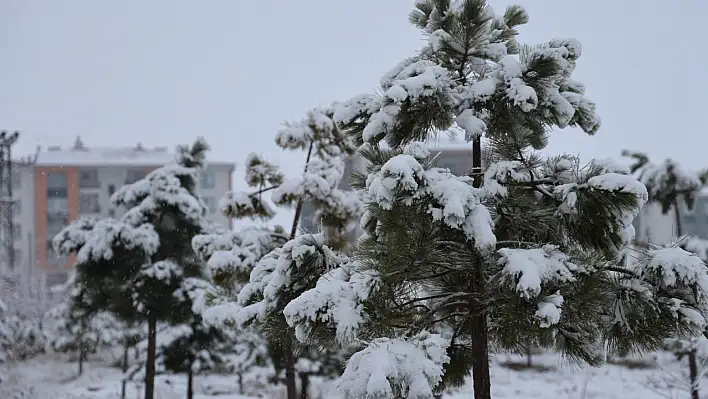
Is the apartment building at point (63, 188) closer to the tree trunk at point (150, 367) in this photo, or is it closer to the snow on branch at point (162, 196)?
the snow on branch at point (162, 196)

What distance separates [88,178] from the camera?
46.0 metres

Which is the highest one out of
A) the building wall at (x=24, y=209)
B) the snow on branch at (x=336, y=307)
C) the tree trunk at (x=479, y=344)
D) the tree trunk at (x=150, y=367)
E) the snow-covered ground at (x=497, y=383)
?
the building wall at (x=24, y=209)

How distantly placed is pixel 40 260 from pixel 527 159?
4637cm

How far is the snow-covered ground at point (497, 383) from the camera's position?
15.5 m

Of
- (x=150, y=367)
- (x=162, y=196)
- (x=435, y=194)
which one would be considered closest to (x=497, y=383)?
(x=150, y=367)

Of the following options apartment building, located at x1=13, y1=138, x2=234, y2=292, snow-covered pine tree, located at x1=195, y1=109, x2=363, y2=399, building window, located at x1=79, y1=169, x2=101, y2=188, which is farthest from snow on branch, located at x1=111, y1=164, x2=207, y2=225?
building window, located at x1=79, y1=169, x2=101, y2=188

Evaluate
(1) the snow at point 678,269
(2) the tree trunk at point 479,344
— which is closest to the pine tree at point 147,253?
(2) the tree trunk at point 479,344

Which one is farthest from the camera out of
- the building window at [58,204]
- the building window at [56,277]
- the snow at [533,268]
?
the building window at [58,204]

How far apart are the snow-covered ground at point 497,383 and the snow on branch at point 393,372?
10.9 metres

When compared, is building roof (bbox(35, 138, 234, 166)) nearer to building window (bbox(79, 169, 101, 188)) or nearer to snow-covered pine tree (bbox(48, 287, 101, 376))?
building window (bbox(79, 169, 101, 188))

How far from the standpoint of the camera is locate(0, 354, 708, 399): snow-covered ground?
51.0 ft

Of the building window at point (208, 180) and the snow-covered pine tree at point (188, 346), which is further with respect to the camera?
the building window at point (208, 180)

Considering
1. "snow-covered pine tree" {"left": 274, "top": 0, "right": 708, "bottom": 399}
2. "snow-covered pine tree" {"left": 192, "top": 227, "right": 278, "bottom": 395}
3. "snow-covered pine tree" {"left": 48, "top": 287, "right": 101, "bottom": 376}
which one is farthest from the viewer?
Answer: "snow-covered pine tree" {"left": 48, "top": 287, "right": 101, "bottom": 376}

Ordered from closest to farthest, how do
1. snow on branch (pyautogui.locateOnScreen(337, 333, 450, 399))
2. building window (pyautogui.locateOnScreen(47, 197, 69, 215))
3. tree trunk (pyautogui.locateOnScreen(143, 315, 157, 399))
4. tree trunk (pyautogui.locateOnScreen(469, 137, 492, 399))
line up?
snow on branch (pyautogui.locateOnScreen(337, 333, 450, 399))
tree trunk (pyautogui.locateOnScreen(469, 137, 492, 399))
tree trunk (pyautogui.locateOnScreen(143, 315, 157, 399))
building window (pyautogui.locateOnScreen(47, 197, 69, 215))
